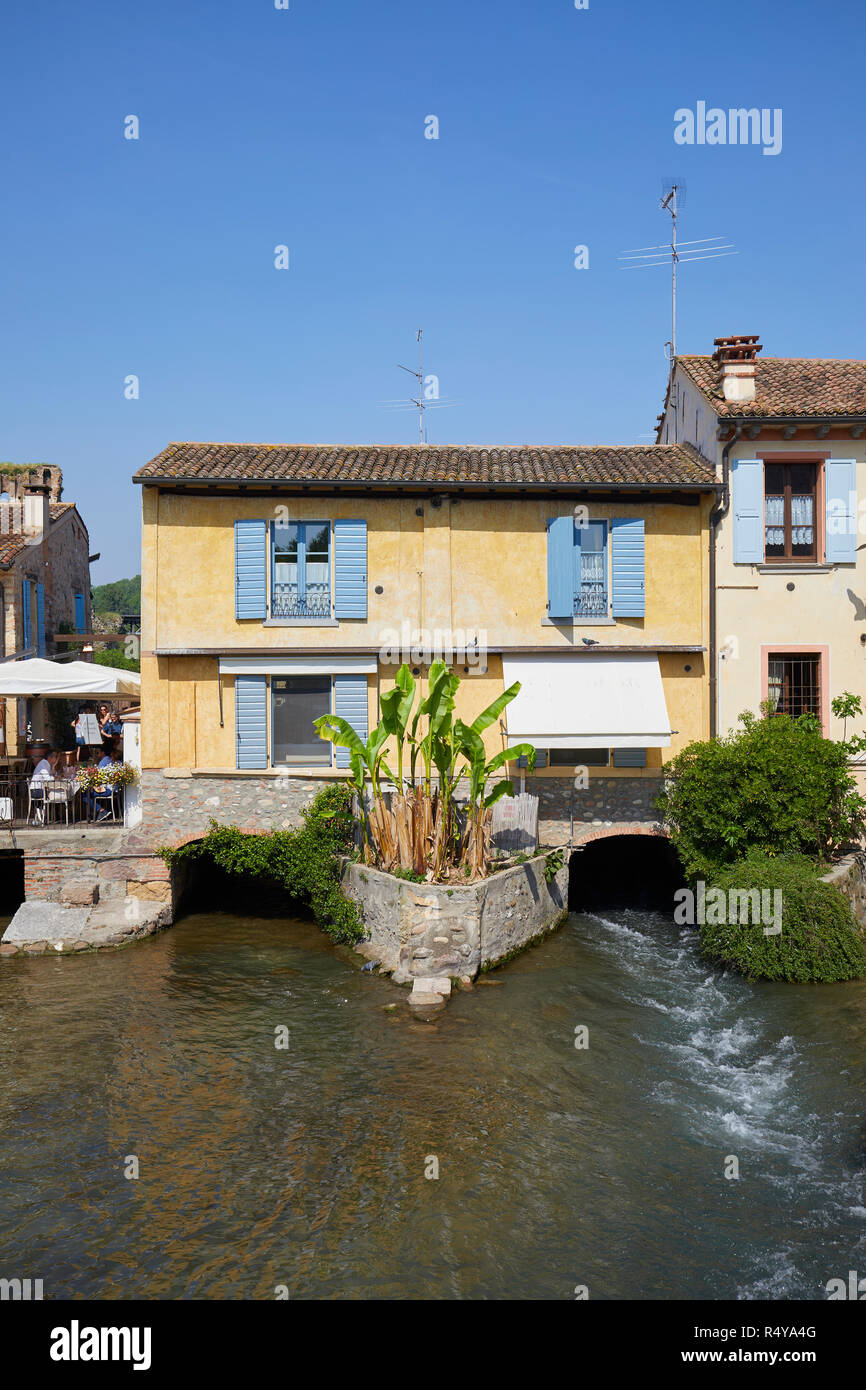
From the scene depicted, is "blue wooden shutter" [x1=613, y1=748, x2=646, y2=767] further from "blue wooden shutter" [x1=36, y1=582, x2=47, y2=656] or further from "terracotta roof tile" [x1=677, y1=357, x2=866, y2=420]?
"blue wooden shutter" [x1=36, y1=582, x2=47, y2=656]

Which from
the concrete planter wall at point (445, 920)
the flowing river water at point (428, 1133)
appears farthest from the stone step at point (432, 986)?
the flowing river water at point (428, 1133)

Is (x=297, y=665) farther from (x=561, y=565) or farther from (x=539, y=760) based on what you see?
(x=561, y=565)

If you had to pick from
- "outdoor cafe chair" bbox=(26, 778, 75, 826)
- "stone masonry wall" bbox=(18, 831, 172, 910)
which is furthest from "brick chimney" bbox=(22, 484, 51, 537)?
"stone masonry wall" bbox=(18, 831, 172, 910)

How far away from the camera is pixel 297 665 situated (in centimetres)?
1834

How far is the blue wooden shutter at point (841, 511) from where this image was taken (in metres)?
18.3

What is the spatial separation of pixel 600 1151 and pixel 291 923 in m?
9.97

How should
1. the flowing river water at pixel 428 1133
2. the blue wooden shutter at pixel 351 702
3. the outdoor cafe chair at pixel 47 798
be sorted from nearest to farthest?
1. the flowing river water at pixel 428 1133
2. the outdoor cafe chair at pixel 47 798
3. the blue wooden shutter at pixel 351 702

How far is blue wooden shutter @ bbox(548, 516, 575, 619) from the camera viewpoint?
1830 centimetres

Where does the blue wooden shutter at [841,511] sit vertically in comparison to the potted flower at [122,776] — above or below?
above

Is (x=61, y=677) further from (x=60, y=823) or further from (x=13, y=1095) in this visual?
(x=13, y=1095)

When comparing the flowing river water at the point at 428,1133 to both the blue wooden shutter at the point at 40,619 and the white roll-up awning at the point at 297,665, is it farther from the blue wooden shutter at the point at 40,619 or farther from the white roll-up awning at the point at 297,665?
the blue wooden shutter at the point at 40,619

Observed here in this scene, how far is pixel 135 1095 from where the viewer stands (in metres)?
11.2

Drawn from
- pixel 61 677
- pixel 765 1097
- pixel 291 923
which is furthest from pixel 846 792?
pixel 61 677

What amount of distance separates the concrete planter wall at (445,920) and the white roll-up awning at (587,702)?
2679mm
